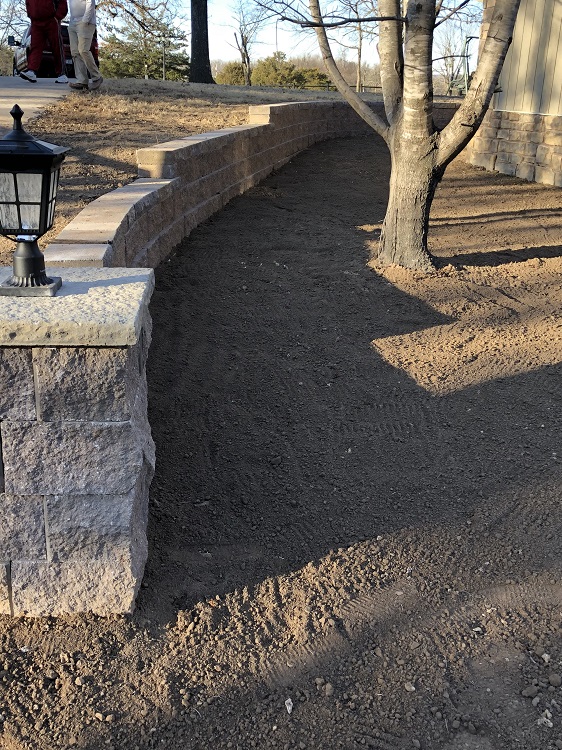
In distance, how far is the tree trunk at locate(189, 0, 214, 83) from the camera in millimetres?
17078

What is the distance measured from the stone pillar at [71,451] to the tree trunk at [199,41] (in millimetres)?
15936

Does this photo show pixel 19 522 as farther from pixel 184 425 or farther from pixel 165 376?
pixel 165 376

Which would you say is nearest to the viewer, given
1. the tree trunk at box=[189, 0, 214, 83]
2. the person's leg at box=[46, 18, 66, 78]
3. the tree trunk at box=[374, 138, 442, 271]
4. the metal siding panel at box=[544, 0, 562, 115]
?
the tree trunk at box=[374, 138, 442, 271]

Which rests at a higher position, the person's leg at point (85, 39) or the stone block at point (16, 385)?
the person's leg at point (85, 39)

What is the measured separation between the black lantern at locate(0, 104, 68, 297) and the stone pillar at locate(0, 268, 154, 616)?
94 millimetres

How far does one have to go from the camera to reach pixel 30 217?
254 cm

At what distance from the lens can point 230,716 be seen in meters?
2.42

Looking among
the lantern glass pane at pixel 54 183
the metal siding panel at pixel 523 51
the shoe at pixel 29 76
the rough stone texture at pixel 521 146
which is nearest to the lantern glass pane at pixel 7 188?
the lantern glass pane at pixel 54 183

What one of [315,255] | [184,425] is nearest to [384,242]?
[315,255]

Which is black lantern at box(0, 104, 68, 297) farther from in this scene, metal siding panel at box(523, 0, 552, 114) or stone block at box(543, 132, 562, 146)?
metal siding panel at box(523, 0, 552, 114)

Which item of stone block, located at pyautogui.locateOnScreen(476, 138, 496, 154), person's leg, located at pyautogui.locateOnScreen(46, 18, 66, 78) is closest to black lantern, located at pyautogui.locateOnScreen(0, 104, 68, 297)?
stone block, located at pyautogui.locateOnScreen(476, 138, 496, 154)

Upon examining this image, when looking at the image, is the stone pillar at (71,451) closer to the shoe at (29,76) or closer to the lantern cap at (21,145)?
the lantern cap at (21,145)

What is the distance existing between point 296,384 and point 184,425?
822mm

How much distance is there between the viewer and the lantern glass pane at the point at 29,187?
8.13 feet
